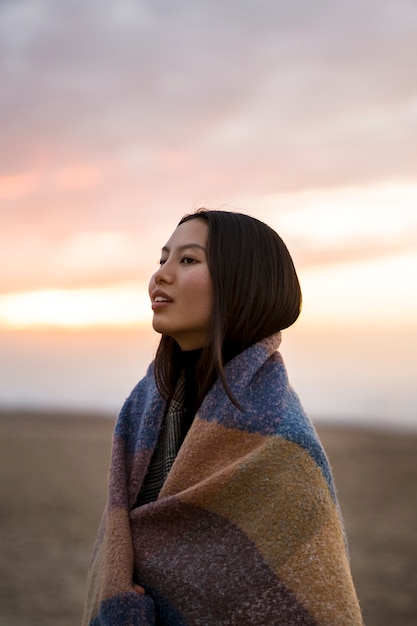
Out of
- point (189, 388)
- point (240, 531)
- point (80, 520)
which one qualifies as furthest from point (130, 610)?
point (80, 520)

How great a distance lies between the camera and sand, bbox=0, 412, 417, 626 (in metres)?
5.85

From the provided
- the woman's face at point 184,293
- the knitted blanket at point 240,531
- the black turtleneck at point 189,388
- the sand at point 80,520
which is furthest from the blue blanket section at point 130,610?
the sand at point 80,520

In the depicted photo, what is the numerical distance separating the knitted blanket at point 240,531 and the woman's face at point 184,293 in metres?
0.13

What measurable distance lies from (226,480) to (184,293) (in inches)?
16.4

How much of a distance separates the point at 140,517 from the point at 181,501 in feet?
0.40

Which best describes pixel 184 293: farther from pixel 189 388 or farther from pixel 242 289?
pixel 189 388

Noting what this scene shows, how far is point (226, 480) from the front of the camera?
1.57 metres

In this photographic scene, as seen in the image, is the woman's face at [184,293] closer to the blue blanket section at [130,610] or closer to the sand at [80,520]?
the blue blanket section at [130,610]

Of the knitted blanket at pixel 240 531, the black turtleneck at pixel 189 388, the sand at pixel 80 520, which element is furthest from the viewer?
the sand at pixel 80 520

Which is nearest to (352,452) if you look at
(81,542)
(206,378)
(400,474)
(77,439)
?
(400,474)

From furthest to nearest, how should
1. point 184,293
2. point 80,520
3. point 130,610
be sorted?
point 80,520, point 184,293, point 130,610

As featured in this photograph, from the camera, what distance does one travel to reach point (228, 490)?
1576 millimetres

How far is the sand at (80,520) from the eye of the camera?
5848 mm

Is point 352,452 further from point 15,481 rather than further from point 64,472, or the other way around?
point 15,481
